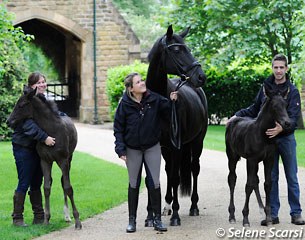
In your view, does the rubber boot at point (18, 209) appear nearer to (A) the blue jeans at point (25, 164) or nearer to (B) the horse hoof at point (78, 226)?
(A) the blue jeans at point (25, 164)

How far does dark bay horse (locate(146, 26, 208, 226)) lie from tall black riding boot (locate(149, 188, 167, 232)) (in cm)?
47

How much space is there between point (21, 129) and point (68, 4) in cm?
2206

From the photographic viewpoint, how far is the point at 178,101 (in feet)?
34.1

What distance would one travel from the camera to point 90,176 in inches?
625

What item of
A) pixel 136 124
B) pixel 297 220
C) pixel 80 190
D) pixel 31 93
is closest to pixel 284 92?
pixel 297 220

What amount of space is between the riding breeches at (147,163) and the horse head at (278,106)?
1482 millimetres

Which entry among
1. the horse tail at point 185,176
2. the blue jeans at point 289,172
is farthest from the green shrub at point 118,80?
the blue jeans at point 289,172

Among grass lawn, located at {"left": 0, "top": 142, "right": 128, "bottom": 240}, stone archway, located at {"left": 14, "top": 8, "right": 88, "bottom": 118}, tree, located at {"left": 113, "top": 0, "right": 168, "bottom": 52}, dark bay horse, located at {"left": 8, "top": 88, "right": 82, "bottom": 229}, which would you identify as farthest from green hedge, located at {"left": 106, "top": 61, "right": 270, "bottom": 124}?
tree, located at {"left": 113, "top": 0, "right": 168, "bottom": 52}

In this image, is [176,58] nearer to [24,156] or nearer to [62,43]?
[24,156]

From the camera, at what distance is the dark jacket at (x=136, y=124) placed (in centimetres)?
965

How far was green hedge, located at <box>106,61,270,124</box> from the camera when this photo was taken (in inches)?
1121

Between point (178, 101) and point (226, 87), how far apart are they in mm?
18507

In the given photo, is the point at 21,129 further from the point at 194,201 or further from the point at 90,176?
the point at 90,176

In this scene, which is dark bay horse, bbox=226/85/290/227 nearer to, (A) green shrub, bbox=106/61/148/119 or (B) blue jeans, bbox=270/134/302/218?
(B) blue jeans, bbox=270/134/302/218
